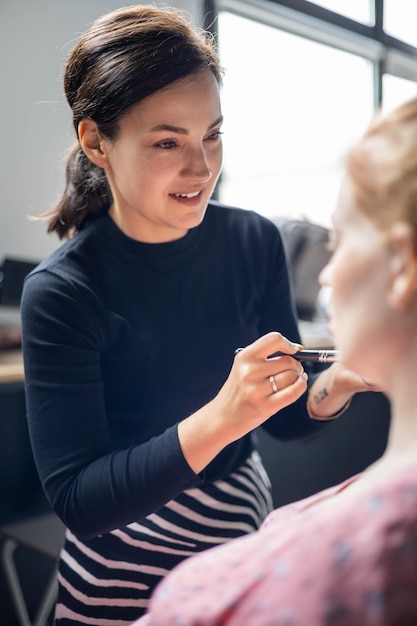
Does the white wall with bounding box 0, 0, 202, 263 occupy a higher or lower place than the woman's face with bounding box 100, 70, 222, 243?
higher

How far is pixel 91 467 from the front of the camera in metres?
0.88

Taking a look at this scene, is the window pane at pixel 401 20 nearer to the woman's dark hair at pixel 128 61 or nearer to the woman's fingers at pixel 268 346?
the woman's dark hair at pixel 128 61

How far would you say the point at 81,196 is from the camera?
3.43 feet

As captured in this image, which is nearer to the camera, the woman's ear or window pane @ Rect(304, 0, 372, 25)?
the woman's ear

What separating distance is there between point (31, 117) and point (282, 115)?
58.1 inches

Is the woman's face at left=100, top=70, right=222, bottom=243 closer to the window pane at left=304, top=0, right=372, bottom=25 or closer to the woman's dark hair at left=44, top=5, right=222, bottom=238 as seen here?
the woman's dark hair at left=44, top=5, right=222, bottom=238

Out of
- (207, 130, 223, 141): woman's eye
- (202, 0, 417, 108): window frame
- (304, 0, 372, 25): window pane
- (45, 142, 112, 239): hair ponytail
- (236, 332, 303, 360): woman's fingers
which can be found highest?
(304, 0, 372, 25): window pane

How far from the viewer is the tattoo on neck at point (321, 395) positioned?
37.5 inches

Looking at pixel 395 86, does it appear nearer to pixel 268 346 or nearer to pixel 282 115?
pixel 282 115

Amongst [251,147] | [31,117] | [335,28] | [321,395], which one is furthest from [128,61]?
[335,28]

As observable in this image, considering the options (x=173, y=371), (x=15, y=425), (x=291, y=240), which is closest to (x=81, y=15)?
(x=291, y=240)

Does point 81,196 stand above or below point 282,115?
below

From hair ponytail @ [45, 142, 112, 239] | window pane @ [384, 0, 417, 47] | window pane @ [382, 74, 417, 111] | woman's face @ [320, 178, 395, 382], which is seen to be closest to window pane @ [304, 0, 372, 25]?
window pane @ [384, 0, 417, 47]

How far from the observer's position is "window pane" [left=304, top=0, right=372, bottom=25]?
3.32 meters
